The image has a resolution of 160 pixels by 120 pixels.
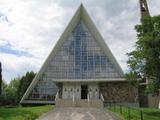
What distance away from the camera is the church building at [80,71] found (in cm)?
3638

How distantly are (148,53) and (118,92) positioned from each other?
1564 cm

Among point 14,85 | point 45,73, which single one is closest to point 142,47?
point 45,73

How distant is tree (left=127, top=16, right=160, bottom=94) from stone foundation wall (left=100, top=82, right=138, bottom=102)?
13596 millimetres

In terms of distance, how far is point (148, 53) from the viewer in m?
21.0

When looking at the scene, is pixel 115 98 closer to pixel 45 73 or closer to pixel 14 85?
pixel 45 73

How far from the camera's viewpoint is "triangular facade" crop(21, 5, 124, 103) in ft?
126

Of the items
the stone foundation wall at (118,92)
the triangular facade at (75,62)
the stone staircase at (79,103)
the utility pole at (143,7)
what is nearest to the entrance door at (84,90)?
the triangular facade at (75,62)

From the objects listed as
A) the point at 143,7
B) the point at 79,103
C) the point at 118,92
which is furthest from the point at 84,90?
the point at 143,7

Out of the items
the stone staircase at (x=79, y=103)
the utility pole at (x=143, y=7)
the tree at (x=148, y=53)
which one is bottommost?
the stone staircase at (x=79, y=103)

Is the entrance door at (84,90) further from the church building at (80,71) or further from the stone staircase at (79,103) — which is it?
the stone staircase at (79,103)

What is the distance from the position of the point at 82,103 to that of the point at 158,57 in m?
11.6

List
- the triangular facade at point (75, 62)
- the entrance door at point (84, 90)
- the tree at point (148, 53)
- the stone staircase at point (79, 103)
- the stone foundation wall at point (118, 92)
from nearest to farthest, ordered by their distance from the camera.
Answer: the tree at point (148, 53) < the stone staircase at point (79, 103) < the stone foundation wall at point (118, 92) < the entrance door at point (84, 90) < the triangular facade at point (75, 62)

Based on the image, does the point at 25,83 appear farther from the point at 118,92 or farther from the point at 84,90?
the point at 118,92

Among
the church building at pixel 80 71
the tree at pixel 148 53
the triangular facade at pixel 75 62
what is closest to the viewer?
the tree at pixel 148 53
